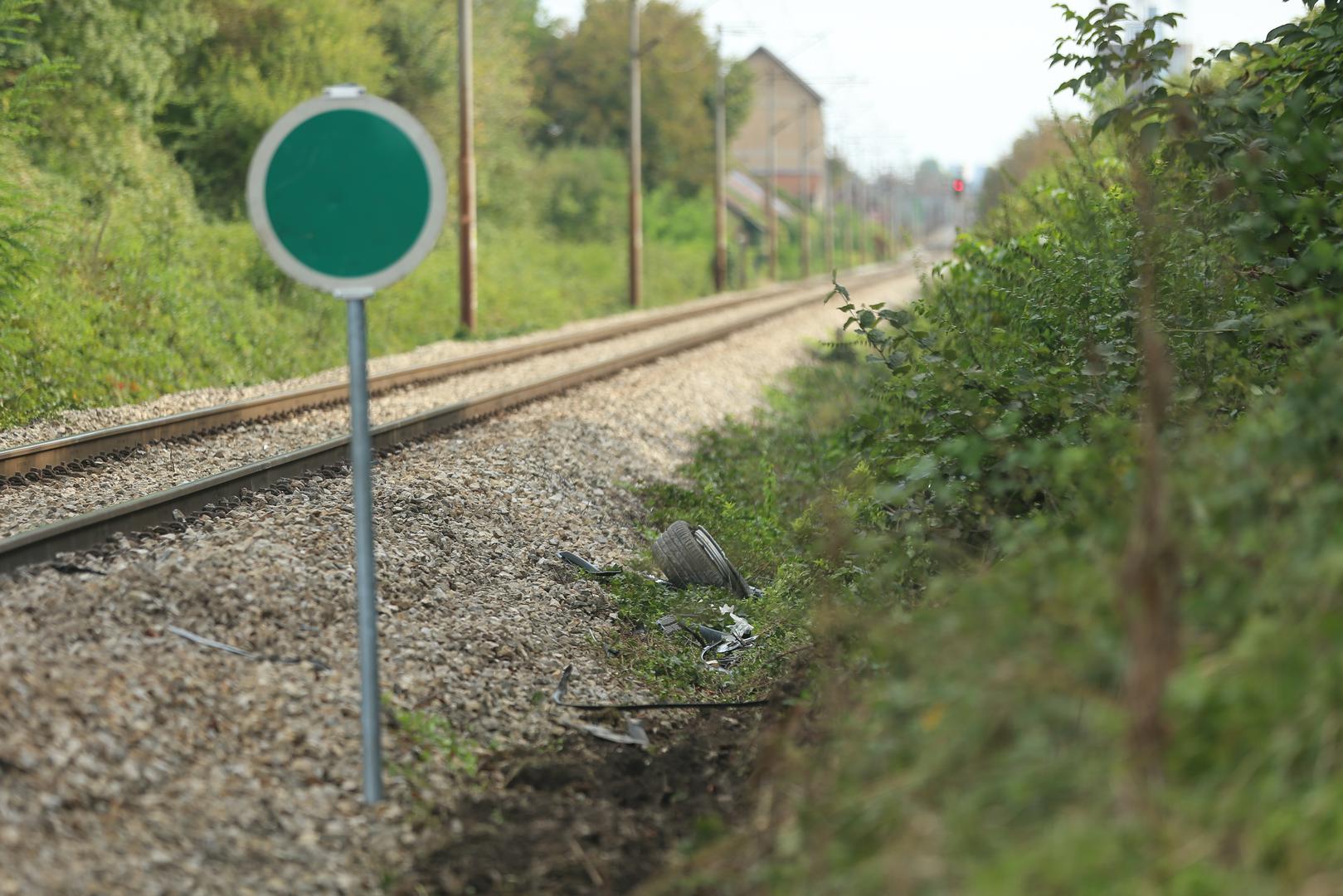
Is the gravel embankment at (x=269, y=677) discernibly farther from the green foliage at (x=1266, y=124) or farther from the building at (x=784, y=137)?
Result: the building at (x=784, y=137)

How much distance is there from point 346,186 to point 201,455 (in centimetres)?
587

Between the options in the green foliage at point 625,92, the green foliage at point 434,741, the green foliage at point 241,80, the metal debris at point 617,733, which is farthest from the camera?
the green foliage at point 625,92

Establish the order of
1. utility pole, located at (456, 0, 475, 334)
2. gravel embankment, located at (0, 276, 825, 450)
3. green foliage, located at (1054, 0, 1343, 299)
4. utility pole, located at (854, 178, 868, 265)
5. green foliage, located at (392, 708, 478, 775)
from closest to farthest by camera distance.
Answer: green foliage, located at (392, 708, 478, 775) → green foliage, located at (1054, 0, 1343, 299) → gravel embankment, located at (0, 276, 825, 450) → utility pole, located at (456, 0, 475, 334) → utility pole, located at (854, 178, 868, 265)

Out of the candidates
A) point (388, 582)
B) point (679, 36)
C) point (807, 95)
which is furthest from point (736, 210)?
point (388, 582)

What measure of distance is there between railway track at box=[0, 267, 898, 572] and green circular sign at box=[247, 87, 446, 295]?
8.30ft

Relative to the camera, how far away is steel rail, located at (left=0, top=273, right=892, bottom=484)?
9148mm

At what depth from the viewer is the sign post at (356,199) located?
178 inches

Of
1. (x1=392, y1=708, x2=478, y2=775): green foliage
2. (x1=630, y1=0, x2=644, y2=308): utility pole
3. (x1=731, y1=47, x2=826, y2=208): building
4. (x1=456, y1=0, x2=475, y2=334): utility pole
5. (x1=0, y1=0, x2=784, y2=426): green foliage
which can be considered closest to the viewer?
(x1=392, y1=708, x2=478, y2=775): green foliage

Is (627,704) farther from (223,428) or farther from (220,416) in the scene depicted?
(220,416)

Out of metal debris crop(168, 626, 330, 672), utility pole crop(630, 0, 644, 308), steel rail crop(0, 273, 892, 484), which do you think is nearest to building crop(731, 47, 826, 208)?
utility pole crop(630, 0, 644, 308)

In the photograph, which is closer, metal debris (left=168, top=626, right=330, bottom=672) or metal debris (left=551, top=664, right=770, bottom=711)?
metal debris (left=168, top=626, right=330, bottom=672)

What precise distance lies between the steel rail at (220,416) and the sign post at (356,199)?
517 cm

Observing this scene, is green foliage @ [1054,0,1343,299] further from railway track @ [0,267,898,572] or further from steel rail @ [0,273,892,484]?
steel rail @ [0,273,892,484]

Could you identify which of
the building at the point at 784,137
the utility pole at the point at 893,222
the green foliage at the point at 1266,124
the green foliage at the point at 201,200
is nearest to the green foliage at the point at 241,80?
the green foliage at the point at 201,200
